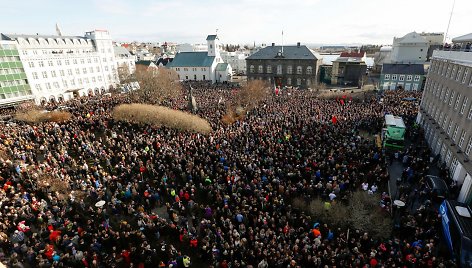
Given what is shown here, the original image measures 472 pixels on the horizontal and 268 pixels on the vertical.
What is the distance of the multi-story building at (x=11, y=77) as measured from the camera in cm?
3859

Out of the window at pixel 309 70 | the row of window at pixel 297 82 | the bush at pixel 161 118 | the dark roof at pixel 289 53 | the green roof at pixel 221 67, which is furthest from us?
the green roof at pixel 221 67

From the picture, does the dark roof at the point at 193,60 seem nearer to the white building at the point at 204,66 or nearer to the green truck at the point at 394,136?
the white building at the point at 204,66

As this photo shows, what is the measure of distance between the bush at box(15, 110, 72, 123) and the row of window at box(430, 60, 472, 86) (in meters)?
38.1

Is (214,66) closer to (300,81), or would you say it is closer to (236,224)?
(300,81)

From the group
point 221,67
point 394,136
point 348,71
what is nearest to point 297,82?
point 348,71

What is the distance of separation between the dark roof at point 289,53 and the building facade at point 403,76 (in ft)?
50.5

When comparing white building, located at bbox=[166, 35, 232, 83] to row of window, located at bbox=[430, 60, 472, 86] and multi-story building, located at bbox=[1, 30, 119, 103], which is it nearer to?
multi-story building, located at bbox=[1, 30, 119, 103]

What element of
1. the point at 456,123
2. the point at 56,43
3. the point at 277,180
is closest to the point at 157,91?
the point at 56,43

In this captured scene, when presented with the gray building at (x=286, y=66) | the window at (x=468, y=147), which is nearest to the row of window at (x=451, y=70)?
the window at (x=468, y=147)

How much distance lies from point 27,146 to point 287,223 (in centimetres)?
2182

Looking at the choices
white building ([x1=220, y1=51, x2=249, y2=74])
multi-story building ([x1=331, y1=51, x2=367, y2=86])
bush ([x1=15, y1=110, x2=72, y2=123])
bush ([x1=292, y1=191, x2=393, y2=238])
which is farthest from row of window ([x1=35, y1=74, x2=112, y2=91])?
multi-story building ([x1=331, y1=51, x2=367, y2=86])

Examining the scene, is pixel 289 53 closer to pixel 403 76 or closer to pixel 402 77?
pixel 402 77

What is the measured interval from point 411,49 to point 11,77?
85750 millimetres

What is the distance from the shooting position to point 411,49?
66938mm
